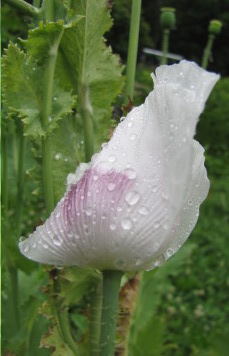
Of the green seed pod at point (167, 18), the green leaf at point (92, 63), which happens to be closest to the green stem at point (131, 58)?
the green leaf at point (92, 63)

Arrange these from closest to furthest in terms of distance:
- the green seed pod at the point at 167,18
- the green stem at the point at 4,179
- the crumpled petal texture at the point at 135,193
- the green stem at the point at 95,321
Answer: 1. the crumpled petal texture at the point at 135,193
2. the green stem at the point at 95,321
3. the green stem at the point at 4,179
4. the green seed pod at the point at 167,18

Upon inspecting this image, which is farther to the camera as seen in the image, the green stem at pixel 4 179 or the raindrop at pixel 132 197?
the green stem at pixel 4 179

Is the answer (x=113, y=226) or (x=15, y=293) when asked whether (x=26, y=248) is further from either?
(x=15, y=293)

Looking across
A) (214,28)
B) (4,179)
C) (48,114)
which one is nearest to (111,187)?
(48,114)

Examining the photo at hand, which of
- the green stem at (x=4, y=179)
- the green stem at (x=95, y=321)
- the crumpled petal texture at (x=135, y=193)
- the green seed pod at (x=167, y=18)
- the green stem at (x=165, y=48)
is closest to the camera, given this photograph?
the crumpled petal texture at (x=135, y=193)

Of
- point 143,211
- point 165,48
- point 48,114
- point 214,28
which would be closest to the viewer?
point 143,211

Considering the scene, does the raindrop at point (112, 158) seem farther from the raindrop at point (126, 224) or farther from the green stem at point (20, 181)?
the green stem at point (20, 181)
